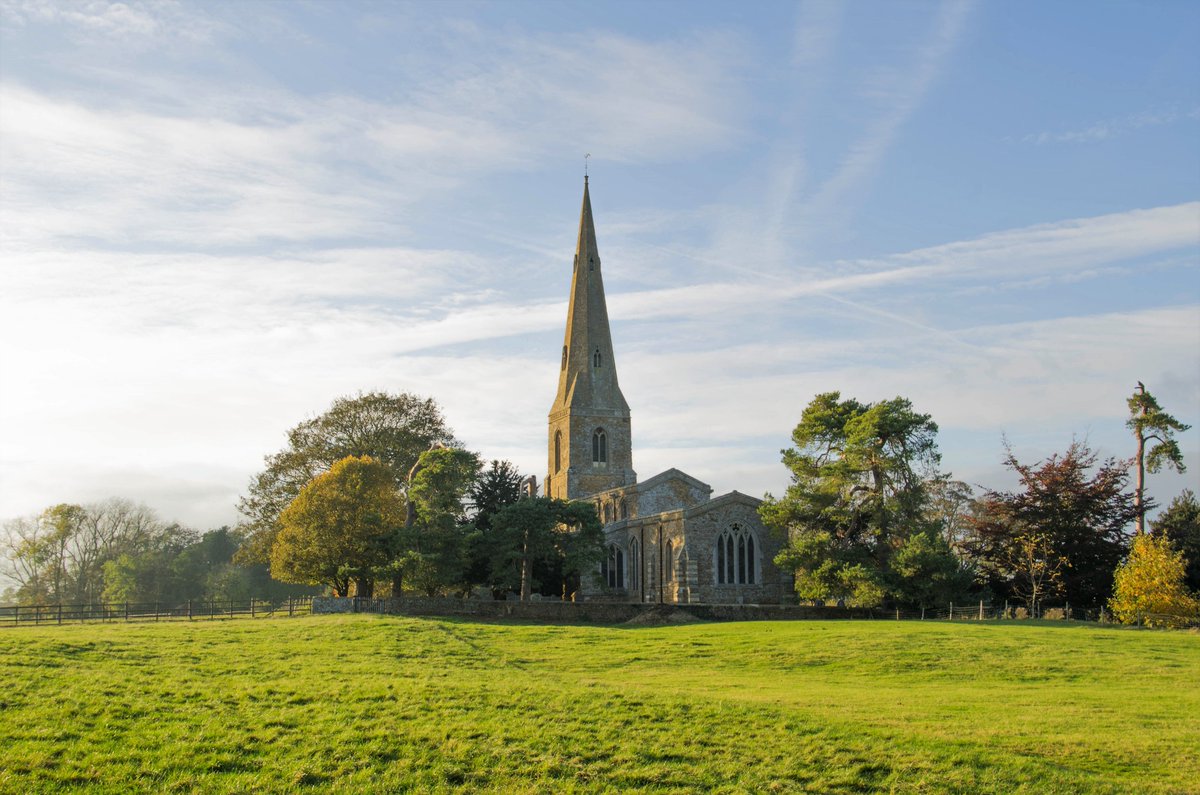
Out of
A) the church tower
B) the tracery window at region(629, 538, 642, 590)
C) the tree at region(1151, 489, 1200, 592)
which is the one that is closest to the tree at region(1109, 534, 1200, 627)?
the tree at region(1151, 489, 1200, 592)

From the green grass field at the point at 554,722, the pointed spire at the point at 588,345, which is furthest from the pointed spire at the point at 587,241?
the green grass field at the point at 554,722

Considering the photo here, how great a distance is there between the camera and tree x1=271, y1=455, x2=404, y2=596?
43.5 m

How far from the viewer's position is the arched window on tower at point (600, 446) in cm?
7025

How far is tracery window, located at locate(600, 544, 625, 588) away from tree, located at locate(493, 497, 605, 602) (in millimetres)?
11812

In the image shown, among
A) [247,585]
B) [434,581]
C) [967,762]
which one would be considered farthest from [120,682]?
[247,585]

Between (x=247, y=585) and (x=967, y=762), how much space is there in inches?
2755

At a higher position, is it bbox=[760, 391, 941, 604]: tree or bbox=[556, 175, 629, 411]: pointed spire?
bbox=[556, 175, 629, 411]: pointed spire

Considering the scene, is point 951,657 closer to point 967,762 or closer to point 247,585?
point 967,762

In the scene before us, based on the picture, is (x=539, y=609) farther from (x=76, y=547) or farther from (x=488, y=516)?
(x=76, y=547)

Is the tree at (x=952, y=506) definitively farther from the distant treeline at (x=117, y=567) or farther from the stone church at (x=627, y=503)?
the distant treeline at (x=117, y=567)

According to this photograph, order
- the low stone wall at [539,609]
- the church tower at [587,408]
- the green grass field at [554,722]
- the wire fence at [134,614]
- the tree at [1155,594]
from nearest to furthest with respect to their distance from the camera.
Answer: the green grass field at [554,722], the tree at [1155,594], the wire fence at [134,614], the low stone wall at [539,609], the church tower at [587,408]

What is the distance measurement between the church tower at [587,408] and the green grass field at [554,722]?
42925mm

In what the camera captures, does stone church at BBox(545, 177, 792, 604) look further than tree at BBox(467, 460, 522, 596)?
Yes

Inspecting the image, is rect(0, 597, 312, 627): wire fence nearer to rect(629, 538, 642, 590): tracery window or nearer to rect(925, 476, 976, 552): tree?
rect(629, 538, 642, 590): tracery window
